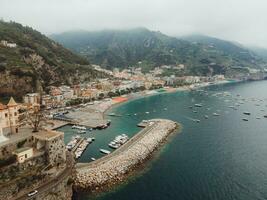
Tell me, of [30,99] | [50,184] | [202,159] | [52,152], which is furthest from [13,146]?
[30,99]

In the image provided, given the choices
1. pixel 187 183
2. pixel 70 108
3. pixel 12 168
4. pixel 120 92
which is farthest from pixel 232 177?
pixel 120 92

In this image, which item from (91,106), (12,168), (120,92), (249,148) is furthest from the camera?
(120,92)

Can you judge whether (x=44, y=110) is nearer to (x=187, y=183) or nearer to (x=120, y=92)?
(x=120, y=92)

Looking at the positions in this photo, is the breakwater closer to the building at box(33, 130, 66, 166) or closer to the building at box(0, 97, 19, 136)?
the building at box(33, 130, 66, 166)

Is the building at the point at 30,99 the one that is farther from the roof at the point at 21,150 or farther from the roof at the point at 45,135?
the roof at the point at 21,150

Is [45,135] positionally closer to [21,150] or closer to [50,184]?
[21,150]
